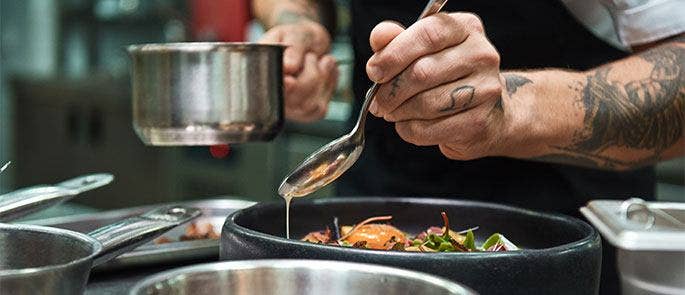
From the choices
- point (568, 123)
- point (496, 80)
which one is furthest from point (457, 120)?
point (568, 123)

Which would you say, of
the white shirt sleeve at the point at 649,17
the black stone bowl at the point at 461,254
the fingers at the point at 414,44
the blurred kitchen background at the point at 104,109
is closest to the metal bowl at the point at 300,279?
the black stone bowl at the point at 461,254

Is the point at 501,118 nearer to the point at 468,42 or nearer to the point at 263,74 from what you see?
the point at 468,42

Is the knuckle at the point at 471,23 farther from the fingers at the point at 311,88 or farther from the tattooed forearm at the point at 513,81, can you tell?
the fingers at the point at 311,88

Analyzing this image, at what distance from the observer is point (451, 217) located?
1.17 meters

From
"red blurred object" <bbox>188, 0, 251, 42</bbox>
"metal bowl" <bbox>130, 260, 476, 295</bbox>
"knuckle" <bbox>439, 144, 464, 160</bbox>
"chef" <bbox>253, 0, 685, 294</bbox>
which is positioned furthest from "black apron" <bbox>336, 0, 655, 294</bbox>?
"red blurred object" <bbox>188, 0, 251, 42</bbox>

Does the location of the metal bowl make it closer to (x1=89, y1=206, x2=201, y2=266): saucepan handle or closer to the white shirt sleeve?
(x1=89, y1=206, x2=201, y2=266): saucepan handle

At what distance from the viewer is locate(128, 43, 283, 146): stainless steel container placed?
1293 mm

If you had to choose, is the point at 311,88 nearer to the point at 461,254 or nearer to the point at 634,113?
the point at 634,113

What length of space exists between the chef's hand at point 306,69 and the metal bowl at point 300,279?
3.03ft

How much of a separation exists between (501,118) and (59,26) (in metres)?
4.26

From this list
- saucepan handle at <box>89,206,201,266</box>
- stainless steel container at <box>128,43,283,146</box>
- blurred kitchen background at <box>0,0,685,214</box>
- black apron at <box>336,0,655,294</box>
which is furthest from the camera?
blurred kitchen background at <box>0,0,685,214</box>

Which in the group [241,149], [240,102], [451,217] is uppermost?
[240,102]

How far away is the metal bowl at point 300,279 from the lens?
717mm

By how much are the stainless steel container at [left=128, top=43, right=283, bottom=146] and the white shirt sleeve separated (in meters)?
0.53
